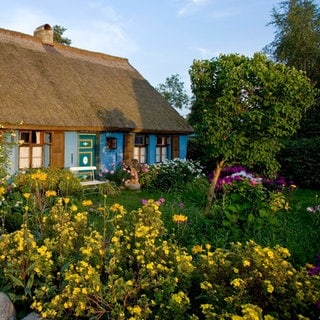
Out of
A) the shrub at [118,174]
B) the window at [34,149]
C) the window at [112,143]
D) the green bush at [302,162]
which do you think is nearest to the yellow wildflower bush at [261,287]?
the shrub at [118,174]

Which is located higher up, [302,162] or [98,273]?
[302,162]

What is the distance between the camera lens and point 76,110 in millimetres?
12961

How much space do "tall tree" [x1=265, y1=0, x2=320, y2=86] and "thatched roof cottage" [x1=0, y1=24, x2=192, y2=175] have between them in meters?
9.30

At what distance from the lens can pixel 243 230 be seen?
5.78 metres

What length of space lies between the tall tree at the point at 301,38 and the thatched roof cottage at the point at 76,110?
9.30m

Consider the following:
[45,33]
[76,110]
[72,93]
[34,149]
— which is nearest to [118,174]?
[76,110]

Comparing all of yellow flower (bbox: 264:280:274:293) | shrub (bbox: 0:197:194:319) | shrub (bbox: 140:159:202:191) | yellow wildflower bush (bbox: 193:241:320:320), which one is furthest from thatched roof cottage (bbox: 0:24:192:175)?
yellow flower (bbox: 264:280:274:293)

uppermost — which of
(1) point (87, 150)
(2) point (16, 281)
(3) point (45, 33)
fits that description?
(3) point (45, 33)

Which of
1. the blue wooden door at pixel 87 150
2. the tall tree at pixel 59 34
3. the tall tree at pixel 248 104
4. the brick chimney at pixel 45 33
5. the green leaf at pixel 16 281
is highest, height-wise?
the tall tree at pixel 59 34

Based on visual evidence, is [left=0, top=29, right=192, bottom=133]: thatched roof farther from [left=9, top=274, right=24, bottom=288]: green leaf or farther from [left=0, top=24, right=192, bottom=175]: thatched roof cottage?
[left=9, top=274, right=24, bottom=288]: green leaf

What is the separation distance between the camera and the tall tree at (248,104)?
8.52 meters

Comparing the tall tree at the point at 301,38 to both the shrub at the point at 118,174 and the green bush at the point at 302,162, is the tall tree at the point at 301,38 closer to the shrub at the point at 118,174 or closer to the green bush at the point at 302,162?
the green bush at the point at 302,162

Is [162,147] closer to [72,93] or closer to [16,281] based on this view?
[72,93]

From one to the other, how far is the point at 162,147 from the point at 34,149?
6.87 metres
